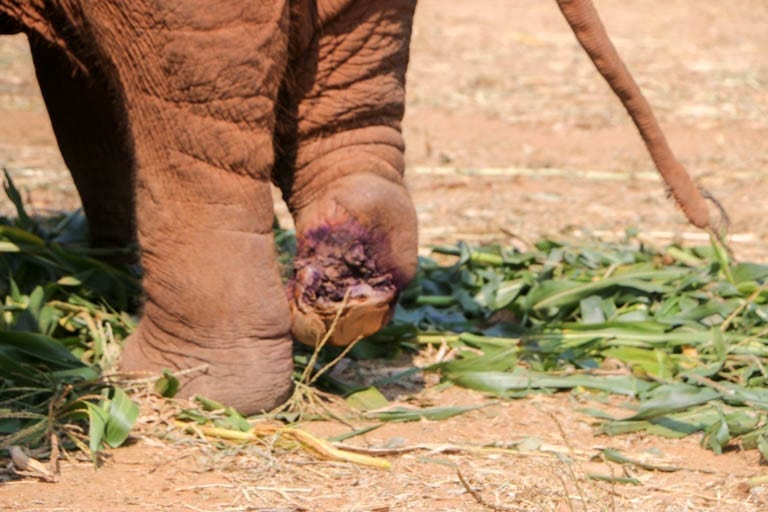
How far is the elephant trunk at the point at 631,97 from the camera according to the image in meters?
3.31

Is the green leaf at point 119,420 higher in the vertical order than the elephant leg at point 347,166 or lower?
lower

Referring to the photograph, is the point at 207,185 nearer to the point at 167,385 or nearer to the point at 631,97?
the point at 167,385

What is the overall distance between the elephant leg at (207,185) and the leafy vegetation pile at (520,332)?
0.18 m

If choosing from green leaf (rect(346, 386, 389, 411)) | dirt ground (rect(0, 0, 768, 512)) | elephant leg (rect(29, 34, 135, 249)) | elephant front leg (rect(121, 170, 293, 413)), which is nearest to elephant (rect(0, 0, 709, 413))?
elephant front leg (rect(121, 170, 293, 413))

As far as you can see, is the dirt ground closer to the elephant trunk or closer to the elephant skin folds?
the elephant skin folds

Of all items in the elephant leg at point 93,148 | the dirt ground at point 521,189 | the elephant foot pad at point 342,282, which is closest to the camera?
the dirt ground at point 521,189

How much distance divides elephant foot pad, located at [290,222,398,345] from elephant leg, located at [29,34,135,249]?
86 cm

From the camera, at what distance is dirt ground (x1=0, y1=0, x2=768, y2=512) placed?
2770 millimetres

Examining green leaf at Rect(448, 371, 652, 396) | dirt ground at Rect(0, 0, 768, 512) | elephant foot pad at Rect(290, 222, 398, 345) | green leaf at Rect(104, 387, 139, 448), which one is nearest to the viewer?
dirt ground at Rect(0, 0, 768, 512)

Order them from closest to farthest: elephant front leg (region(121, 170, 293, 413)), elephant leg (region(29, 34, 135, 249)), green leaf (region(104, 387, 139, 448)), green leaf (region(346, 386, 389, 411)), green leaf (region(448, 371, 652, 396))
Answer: green leaf (region(104, 387, 139, 448)), elephant front leg (region(121, 170, 293, 413)), green leaf (region(346, 386, 389, 411)), green leaf (region(448, 371, 652, 396)), elephant leg (region(29, 34, 135, 249))

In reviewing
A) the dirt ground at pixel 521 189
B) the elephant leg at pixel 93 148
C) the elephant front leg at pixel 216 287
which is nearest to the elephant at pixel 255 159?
the elephant front leg at pixel 216 287

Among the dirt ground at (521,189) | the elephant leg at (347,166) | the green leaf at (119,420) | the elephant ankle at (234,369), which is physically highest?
the elephant leg at (347,166)

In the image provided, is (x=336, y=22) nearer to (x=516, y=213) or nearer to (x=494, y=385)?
(x=494, y=385)

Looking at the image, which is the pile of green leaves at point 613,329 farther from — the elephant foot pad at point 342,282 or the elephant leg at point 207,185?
the elephant leg at point 207,185
